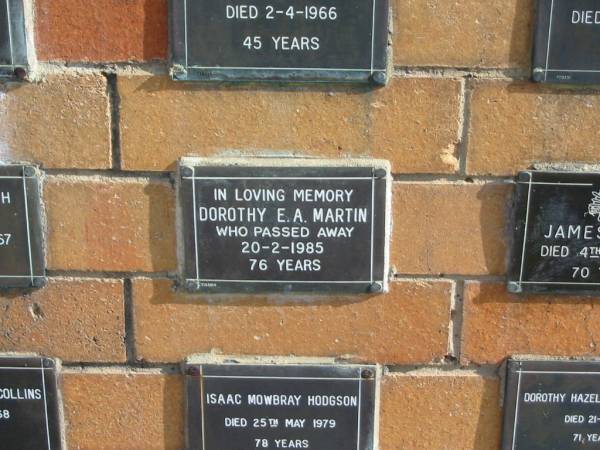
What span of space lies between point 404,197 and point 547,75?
0.46 metres

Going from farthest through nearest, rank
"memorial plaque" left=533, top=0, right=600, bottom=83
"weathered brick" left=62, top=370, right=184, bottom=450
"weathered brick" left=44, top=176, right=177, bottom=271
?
"weathered brick" left=62, top=370, right=184, bottom=450 < "weathered brick" left=44, top=176, right=177, bottom=271 < "memorial plaque" left=533, top=0, right=600, bottom=83

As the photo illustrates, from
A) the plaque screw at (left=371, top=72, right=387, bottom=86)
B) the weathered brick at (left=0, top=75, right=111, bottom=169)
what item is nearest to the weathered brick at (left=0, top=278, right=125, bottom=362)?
the weathered brick at (left=0, top=75, right=111, bottom=169)

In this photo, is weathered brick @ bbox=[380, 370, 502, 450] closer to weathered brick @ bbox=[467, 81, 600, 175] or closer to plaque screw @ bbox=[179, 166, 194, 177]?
weathered brick @ bbox=[467, 81, 600, 175]

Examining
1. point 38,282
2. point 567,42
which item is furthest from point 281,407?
point 567,42

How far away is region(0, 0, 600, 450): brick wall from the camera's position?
1.45 metres

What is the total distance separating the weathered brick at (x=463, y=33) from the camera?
1.42 m

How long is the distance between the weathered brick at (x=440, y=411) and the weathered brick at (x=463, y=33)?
2.75ft

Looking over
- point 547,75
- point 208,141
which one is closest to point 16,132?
point 208,141

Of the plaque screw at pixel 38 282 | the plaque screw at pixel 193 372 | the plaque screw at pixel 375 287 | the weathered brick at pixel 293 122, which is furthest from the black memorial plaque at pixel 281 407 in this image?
the weathered brick at pixel 293 122

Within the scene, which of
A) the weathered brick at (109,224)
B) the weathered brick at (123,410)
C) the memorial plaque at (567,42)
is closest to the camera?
the memorial plaque at (567,42)

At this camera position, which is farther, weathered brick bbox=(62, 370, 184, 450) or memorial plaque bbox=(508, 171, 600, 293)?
weathered brick bbox=(62, 370, 184, 450)

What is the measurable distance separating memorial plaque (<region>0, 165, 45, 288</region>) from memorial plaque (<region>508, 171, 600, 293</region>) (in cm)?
124

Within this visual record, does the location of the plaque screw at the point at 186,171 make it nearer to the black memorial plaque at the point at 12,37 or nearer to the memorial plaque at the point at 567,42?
the black memorial plaque at the point at 12,37

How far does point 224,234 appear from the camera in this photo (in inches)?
59.0
